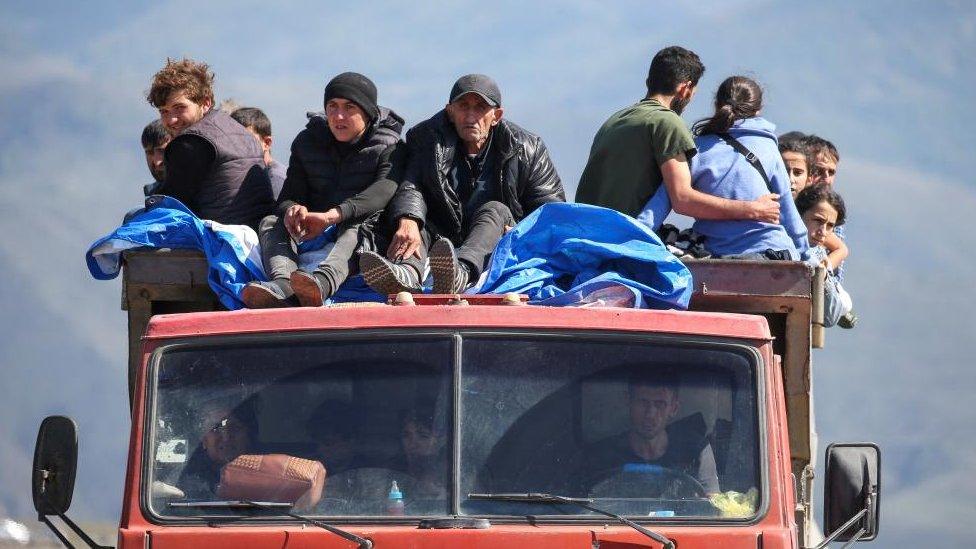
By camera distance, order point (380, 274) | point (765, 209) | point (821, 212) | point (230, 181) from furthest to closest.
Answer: point (821, 212) → point (230, 181) → point (765, 209) → point (380, 274)

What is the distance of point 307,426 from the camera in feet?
16.5

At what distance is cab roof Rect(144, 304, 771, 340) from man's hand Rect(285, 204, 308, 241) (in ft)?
4.31

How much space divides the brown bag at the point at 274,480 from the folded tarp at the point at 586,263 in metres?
1.16

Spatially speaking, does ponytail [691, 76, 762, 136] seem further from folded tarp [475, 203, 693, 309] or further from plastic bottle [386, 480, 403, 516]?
plastic bottle [386, 480, 403, 516]

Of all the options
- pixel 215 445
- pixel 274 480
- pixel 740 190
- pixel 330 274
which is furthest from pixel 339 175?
pixel 274 480

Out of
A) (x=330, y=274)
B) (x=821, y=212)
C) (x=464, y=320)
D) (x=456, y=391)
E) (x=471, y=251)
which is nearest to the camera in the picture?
(x=456, y=391)

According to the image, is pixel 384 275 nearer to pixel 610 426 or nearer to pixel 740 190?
pixel 610 426

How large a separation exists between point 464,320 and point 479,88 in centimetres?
192

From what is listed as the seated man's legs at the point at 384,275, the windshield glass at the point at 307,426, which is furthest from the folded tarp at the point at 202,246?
the windshield glass at the point at 307,426

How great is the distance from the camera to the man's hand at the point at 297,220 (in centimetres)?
652

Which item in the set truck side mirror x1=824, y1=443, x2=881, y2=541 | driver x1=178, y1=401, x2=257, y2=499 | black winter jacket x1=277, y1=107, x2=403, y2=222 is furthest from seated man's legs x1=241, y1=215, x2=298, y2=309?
truck side mirror x1=824, y1=443, x2=881, y2=541

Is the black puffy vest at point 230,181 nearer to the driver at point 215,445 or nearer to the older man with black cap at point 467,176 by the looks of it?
the older man with black cap at point 467,176

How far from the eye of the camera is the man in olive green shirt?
21.9 ft

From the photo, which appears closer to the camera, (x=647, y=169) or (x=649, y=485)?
(x=649, y=485)
